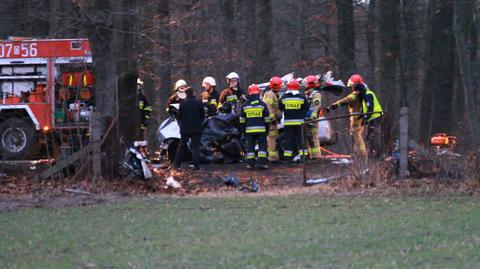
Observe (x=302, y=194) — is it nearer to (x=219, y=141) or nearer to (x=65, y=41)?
(x=219, y=141)

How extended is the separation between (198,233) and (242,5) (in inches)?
1069

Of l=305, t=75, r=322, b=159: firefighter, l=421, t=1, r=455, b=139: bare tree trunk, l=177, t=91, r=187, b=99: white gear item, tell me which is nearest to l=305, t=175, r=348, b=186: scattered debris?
l=305, t=75, r=322, b=159: firefighter

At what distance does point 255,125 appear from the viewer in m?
20.1

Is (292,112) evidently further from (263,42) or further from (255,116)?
(263,42)

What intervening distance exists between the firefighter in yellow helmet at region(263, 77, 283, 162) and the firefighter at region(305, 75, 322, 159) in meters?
0.69

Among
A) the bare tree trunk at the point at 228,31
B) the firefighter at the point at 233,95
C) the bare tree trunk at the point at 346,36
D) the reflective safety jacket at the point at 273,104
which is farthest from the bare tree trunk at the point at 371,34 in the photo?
the reflective safety jacket at the point at 273,104

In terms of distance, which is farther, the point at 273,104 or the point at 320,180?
the point at 273,104

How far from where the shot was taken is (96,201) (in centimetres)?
1636

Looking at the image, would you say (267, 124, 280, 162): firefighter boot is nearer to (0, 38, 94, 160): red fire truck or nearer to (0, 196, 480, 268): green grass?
(0, 38, 94, 160): red fire truck

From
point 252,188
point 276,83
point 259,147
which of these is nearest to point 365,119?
point 259,147

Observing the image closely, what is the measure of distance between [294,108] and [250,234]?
8531 millimetres

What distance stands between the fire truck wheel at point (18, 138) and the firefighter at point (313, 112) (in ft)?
18.9

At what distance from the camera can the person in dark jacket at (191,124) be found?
20.1m

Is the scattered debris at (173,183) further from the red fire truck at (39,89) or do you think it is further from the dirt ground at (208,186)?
the red fire truck at (39,89)
